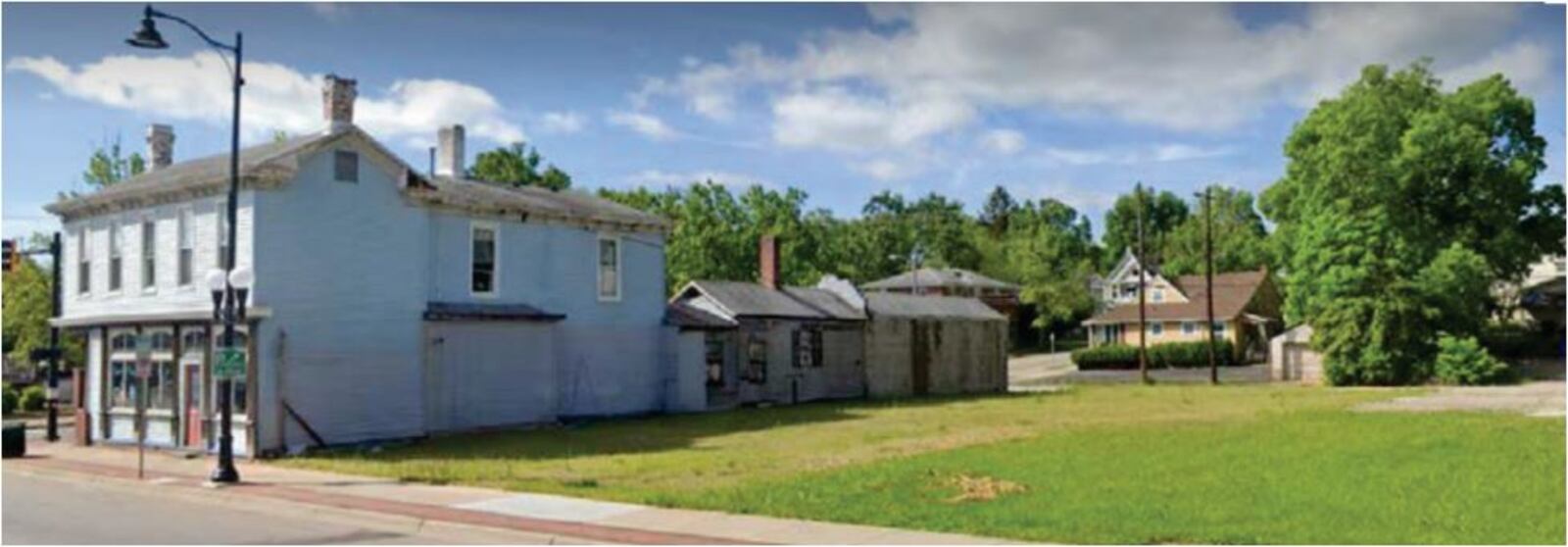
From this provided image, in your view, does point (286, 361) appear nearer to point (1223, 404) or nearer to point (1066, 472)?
point (1066, 472)

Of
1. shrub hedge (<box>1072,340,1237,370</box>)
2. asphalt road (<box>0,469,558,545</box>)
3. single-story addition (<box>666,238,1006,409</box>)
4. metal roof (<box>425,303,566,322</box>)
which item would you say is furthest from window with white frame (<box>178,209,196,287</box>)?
shrub hedge (<box>1072,340,1237,370</box>)

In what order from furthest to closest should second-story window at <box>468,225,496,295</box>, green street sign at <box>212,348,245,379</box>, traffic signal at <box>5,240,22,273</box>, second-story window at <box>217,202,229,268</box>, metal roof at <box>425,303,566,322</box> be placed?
traffic signal at <box>5,240,22,273</box>
second-story window at <box>468,225,496,295</box>
metal roof at <box>425,303,566,322</box>
second-story window at <box>217,202,229,268</box>
green street sign at <box>212,348,245,379</box>

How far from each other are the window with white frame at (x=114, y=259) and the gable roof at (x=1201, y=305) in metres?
62.2

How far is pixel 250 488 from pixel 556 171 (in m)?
49.4

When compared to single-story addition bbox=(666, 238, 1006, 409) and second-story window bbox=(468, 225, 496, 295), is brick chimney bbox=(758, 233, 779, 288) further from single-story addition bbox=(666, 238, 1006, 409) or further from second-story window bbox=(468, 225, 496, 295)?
second-story window bbox=(468, 225, 496, 295)

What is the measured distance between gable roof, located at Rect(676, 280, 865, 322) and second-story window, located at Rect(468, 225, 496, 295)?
986 centimetres

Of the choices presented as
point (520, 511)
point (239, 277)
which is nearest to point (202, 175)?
point (239, 277)

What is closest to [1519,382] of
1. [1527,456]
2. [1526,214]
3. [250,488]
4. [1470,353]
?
[1470,353]

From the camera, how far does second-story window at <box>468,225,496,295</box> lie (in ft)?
108

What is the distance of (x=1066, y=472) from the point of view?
20344mm

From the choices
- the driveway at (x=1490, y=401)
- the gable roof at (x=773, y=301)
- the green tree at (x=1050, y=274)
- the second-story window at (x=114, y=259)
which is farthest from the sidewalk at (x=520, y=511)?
the green tree at (x=1050, y=274)

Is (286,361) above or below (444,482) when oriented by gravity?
above

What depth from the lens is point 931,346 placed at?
5031 centimetres

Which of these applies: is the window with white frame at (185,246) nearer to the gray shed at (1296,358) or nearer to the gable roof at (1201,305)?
the gray shed at (1296,358)
